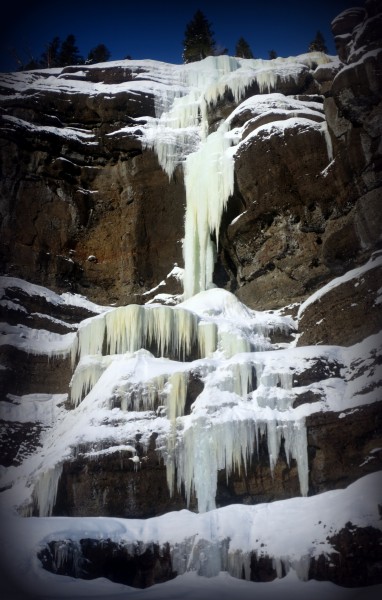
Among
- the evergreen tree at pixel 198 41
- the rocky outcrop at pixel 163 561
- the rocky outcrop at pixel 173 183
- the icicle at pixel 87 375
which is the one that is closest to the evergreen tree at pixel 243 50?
the evergreen tree at pixel 198 41

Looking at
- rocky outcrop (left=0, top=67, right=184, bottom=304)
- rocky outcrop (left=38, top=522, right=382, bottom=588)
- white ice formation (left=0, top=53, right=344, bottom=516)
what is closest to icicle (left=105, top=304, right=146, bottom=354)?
white ice formation (left=0, top=53, right=344, bottom=516)

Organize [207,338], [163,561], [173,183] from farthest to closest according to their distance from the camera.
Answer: [173,183], [207,338], [163,561]

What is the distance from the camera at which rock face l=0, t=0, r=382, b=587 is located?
12.9 m

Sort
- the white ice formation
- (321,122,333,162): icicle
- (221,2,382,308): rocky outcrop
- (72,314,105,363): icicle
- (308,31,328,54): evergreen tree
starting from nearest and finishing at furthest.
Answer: the white ice formation → (72,314,105,363): icicle → (221,2,382,308): rocky outcrop → (321,122,333,162): icicle → (308,31,328,54): evergreen tree

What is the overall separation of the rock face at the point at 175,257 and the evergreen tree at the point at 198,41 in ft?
27.6

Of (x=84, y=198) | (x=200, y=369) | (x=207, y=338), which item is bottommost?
(x=200, y=369)

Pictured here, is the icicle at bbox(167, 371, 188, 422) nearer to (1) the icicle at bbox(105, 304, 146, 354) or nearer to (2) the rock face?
(2) the rock face

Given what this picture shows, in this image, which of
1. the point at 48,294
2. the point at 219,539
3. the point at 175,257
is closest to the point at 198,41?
the point at 175,257

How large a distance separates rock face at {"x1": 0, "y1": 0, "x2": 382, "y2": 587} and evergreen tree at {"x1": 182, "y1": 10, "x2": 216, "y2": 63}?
8.42 metres

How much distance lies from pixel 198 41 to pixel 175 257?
1807 cm

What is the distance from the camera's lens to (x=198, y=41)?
3550 cm

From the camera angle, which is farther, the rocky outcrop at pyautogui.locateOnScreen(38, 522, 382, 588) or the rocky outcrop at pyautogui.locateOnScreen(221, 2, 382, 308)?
the rocky outcrop at pyautogui.locateOnScreen(221, 2, 382, 308)

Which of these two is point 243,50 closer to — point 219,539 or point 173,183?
point 173,183

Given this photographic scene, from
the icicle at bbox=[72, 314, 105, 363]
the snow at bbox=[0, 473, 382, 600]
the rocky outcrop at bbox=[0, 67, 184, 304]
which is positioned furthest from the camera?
the rocky outcrop at bbox=[0, 67, 184, 304]
